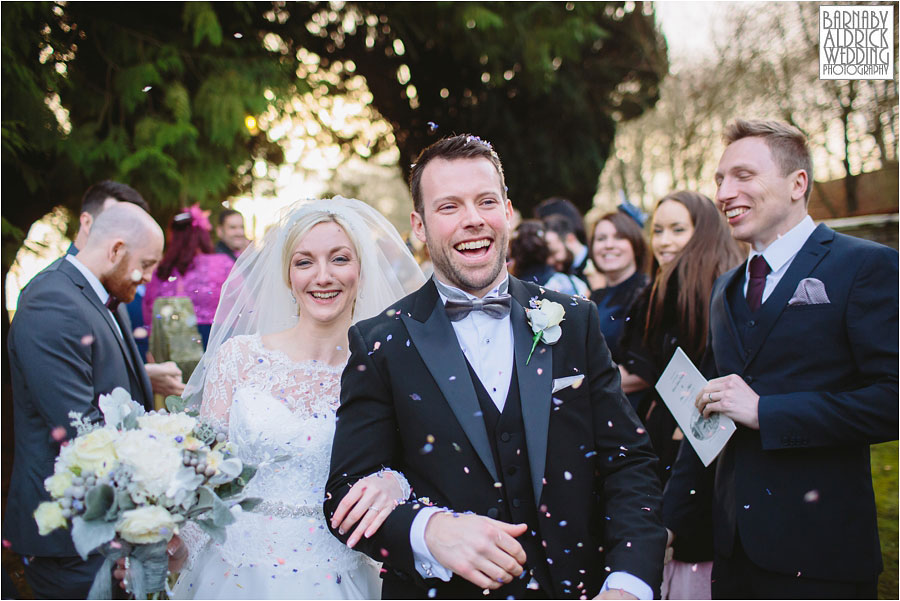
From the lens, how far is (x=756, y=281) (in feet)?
9.47

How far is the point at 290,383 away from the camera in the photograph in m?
3.02

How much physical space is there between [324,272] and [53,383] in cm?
136

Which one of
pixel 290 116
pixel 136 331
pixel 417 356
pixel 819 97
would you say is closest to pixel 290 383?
pixel 417 356

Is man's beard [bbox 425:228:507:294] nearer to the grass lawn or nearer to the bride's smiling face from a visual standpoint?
the bride's smiling face

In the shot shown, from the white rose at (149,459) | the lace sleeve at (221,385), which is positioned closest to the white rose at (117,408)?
the white rose at (149,459)

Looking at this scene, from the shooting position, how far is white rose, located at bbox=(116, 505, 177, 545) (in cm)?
180

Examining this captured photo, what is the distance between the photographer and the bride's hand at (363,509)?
201cm

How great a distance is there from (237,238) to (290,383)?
12.4ft

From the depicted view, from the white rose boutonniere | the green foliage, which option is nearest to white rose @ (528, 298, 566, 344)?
the white rose boutonniere

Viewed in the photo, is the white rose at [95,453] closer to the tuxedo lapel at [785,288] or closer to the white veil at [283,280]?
the white veil at [283,280]

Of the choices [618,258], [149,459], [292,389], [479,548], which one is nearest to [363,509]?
[479,548]

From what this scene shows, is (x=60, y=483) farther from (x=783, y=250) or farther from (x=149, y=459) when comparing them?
(x=783, y=250)

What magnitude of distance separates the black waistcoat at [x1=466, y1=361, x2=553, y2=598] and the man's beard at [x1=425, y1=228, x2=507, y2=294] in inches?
16.8

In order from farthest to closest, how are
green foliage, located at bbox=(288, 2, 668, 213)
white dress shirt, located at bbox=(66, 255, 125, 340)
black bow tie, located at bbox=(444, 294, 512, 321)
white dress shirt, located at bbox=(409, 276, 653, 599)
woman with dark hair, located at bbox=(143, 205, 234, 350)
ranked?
green foliage, located at bbox=(288, 2, 668, 213)
woman with dark hair, located at bbox=(143, 205, 234, 350)
white dress shirt, located at bbox=(66, 255, 125, 340)
black bow tie, located at bbox=(444, 294, 512, 321)
white dress shirt, located at bbox=(409, 276, 653, 599)
